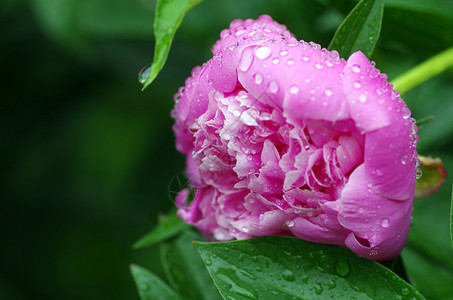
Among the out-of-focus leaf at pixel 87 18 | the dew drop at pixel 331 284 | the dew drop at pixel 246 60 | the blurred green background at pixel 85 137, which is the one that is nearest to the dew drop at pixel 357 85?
the dew drop at pixel 246 60

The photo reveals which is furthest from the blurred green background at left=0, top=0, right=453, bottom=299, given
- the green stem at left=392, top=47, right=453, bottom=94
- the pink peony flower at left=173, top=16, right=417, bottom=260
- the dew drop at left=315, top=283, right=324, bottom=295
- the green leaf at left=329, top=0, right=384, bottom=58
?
the dew drop at left=315, top=283, right=324, bottom=295

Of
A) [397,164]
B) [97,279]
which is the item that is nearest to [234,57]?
[397,164]

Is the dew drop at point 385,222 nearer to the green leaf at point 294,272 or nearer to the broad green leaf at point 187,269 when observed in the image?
the green leaf at point 294,272

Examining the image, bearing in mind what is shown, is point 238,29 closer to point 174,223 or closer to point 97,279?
point 174,223

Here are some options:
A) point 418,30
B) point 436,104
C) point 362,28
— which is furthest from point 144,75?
point 436,104

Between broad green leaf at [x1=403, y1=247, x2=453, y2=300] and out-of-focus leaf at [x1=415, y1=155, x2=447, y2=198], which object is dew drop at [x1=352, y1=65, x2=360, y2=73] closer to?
out-of-focus leaf at [x1=415, y1=155, x2=447, y2=198]

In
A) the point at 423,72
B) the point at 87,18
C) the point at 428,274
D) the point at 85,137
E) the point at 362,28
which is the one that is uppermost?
the point at 362,28

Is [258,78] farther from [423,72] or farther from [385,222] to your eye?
[423,72]
